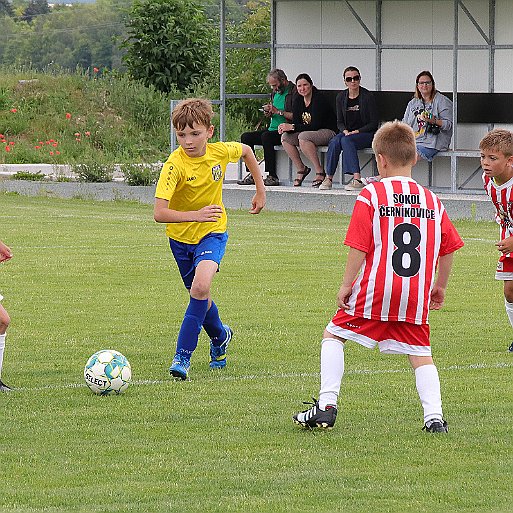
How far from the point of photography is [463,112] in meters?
21.2

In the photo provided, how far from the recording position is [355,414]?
275 inches

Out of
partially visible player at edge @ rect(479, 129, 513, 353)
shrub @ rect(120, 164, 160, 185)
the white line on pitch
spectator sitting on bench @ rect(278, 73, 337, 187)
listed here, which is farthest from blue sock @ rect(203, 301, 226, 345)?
shrub @ rect(120, 164, 160, 185)

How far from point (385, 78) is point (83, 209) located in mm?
5810

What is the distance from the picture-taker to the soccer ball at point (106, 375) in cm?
752

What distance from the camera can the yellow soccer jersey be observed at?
825cm

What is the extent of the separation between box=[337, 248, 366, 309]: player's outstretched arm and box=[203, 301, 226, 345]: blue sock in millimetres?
2121

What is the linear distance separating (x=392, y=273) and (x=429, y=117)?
14024 mm

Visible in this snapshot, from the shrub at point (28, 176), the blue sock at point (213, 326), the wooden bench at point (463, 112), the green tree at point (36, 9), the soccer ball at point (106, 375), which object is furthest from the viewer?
the green tree at point (36, 9)

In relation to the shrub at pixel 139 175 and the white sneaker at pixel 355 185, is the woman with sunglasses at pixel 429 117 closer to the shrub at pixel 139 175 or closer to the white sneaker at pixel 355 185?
the white sneaker at pixel 355 185

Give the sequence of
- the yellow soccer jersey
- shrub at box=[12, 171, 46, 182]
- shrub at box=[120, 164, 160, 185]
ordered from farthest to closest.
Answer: shrub at box=[12, 171, 46, 182] → shrub at box=[120, 164, 160, 185] → the yellow soccer jersey

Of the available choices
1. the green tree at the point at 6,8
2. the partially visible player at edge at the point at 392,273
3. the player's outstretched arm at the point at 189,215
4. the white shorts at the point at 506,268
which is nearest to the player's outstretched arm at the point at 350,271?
the partially visible player at edge at the point at 392,273

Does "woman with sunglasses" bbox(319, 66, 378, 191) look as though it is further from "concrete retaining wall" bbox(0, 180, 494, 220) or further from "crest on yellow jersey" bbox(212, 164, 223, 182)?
"crest on yellow jersey" bbox(212, 164, 223, 182)

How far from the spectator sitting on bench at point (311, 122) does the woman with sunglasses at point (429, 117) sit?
5.20 feet

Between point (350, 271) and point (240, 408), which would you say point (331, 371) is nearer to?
point (350, 271)
